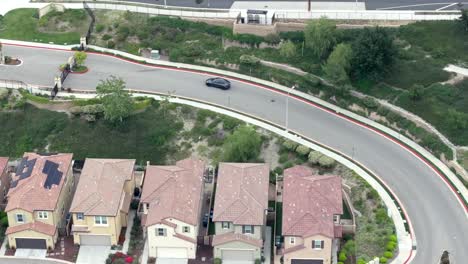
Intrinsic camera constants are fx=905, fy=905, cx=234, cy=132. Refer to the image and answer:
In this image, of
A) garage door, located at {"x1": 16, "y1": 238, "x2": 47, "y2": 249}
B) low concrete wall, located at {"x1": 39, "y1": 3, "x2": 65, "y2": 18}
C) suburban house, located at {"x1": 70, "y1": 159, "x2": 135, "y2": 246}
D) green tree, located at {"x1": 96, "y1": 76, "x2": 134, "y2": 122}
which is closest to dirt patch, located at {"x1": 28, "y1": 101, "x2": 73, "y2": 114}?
green tree, located at {"x1": 96, "y1": 76, "x2": 134, "y2": 122}

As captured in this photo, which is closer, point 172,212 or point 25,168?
point 172,212

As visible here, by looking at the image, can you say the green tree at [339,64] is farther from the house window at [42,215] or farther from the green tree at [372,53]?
the house window at [42,215]

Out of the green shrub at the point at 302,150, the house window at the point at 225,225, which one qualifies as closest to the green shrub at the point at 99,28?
the green shrub at the point at 302,150

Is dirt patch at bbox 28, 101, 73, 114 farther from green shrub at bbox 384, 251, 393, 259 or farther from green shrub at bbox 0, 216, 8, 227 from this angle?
green shrub at bbox 384, 251, 393, 259

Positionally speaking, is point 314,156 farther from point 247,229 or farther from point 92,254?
point 92,254

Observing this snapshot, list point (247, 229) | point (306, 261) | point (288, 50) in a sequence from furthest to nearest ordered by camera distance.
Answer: point (288, 50) < point (247, 229) < point (306, 261)

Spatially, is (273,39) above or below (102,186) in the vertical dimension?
above

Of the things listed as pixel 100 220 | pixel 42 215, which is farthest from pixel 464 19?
pixel 42 215
